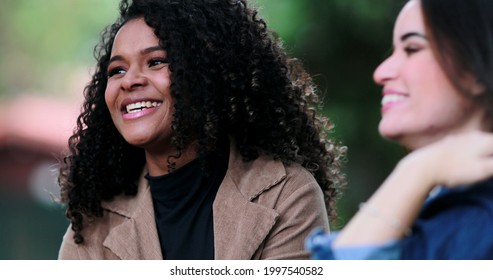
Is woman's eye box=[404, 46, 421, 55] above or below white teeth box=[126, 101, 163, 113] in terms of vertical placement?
below

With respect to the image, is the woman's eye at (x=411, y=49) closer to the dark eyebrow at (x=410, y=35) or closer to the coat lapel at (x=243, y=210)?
the dark eyebrow at (x=410, y=35)

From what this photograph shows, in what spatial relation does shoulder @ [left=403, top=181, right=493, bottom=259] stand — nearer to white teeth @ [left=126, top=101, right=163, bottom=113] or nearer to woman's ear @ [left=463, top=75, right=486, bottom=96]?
woman's ear @ [left=463, top=75, right=486, bottom=96]

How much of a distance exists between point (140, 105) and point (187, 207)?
13.3 inches

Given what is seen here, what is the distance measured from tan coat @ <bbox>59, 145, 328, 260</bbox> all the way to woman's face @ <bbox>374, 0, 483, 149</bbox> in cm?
97

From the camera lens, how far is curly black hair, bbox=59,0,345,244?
2529 millimetres

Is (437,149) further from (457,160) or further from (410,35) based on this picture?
(410,35)

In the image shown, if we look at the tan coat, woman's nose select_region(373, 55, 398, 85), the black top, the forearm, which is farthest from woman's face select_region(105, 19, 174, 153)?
the forearm

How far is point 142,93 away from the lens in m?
2.49

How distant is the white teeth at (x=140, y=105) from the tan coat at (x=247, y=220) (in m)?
0.27

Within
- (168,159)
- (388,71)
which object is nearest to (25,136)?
(168,159)

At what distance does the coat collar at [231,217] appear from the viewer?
2.39m

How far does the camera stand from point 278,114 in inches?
103
